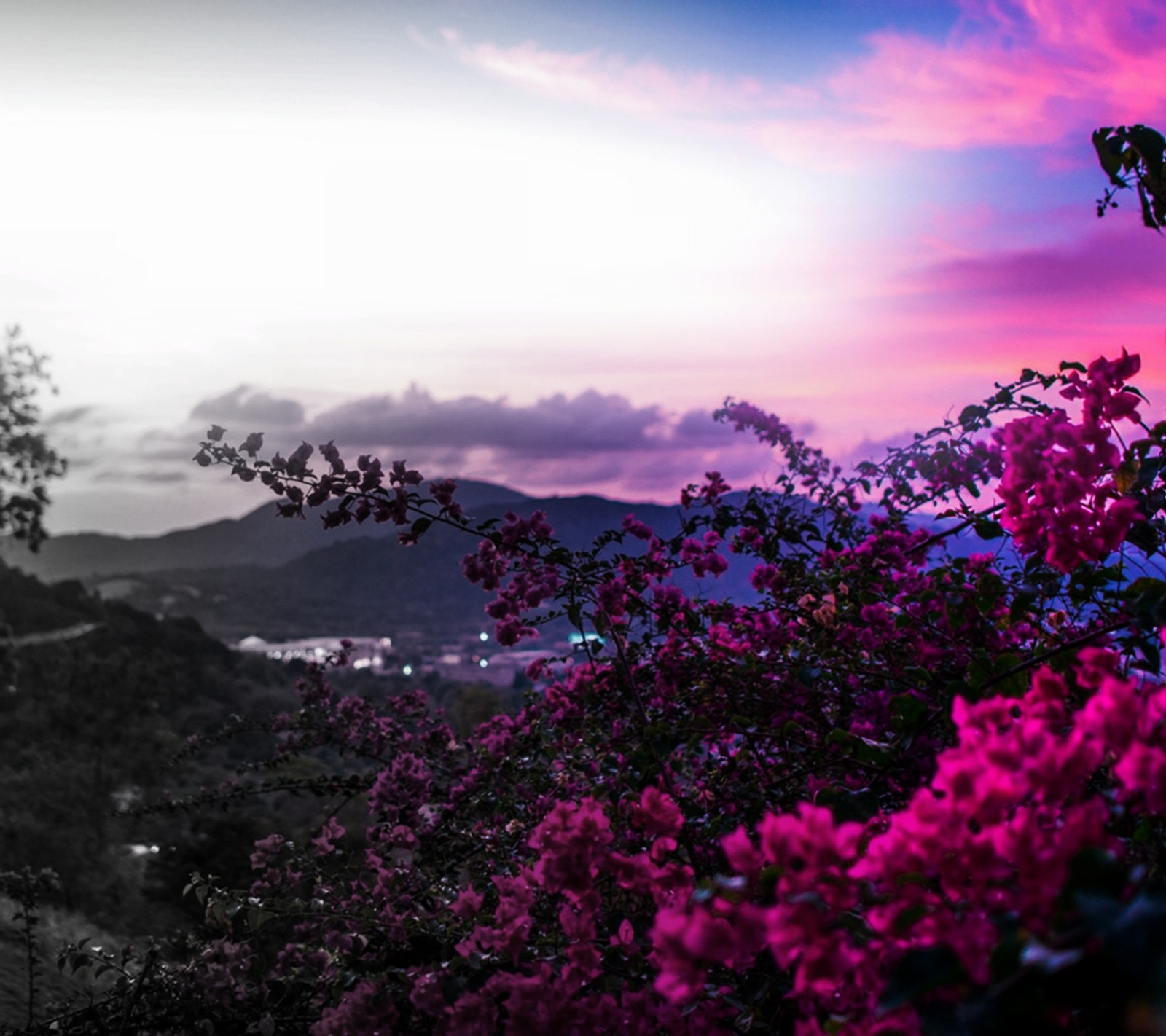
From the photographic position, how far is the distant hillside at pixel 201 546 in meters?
67.0

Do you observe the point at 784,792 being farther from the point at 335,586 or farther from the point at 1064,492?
the point at 335,586

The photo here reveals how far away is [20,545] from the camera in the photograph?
16453 mm

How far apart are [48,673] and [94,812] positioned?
7.77 metres

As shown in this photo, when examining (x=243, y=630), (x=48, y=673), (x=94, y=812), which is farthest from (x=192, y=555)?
(x=94, y=812)

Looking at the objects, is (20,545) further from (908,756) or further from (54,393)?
(908,756)

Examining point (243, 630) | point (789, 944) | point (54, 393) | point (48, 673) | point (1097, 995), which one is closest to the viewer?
point (1097, 995)

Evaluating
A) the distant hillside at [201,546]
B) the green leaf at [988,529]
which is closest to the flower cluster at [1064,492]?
the green leaf at [988,529]

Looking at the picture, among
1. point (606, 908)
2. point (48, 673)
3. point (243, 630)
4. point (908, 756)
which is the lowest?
point (243, 630)

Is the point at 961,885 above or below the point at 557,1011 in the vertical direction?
above

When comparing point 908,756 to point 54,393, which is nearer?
point 908,756

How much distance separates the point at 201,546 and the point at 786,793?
81274 mm

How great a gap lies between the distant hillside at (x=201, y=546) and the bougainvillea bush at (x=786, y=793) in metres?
59.9

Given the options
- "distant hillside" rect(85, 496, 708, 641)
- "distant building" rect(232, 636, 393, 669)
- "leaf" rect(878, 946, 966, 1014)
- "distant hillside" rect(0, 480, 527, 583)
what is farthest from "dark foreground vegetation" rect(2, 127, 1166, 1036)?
"distant hillside" rect(0, 480, 527, 583)

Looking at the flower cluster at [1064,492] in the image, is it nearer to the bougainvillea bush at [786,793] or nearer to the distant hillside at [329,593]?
the bougainvillea bush at [786,793]
